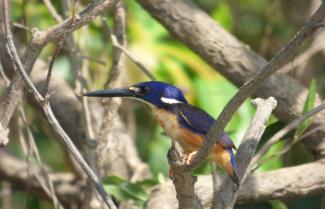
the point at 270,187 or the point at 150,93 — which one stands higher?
the point at 270,187

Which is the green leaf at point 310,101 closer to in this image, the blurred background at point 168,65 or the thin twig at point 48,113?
the blurred background at point 168,65

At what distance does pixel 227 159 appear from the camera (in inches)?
118

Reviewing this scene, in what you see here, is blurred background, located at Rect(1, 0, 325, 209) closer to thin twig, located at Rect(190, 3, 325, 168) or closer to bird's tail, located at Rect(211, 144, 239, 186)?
bird's tail, located at Rect(211, 144, 239, 186)

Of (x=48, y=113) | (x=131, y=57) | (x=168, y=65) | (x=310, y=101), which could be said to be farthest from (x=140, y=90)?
(x=168, y=65)

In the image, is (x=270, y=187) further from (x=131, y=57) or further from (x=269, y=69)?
(x=269, y=69)

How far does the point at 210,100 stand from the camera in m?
4.65

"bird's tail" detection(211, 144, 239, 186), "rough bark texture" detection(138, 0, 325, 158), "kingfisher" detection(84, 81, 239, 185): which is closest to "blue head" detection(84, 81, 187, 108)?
"kingfisher" detection(84, 81, 239, 185)

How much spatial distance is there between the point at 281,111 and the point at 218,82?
0.85 metres

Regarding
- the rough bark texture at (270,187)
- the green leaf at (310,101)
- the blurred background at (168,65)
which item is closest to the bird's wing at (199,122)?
the rough bark texture at (270,187)

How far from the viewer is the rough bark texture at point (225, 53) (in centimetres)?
401

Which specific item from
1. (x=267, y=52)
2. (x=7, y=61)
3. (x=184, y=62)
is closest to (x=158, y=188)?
Result: (x=7, y=61)

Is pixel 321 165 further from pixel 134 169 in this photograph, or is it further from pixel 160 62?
pixel 160 62

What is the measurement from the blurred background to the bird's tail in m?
0.99

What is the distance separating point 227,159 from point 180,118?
241 millimetres
